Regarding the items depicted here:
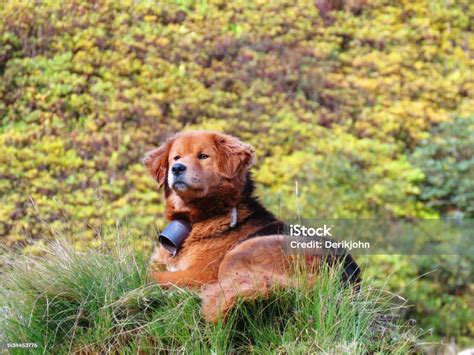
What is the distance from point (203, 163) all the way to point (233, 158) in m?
0.15

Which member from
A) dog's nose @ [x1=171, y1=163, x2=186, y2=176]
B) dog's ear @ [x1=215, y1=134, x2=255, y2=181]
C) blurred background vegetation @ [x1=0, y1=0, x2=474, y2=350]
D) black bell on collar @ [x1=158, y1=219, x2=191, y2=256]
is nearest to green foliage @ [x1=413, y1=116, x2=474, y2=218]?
blurred background vegetation @ [x1=0, y1=0, x2=474, y2=350]

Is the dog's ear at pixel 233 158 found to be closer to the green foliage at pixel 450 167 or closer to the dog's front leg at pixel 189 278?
the dog's front leg at pixel 189 278

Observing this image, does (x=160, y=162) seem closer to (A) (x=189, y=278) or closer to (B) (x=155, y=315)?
(A) (x=189, y=278)

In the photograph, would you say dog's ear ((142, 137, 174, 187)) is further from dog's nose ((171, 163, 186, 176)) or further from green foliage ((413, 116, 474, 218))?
green foliage ((413, 116, 474, 218))

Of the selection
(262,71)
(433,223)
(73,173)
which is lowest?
(433,223)

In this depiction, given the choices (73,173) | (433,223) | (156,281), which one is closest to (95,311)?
(156,281)

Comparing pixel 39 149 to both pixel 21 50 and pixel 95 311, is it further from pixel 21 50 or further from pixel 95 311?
pixel 95 311

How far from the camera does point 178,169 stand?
12.5 ft

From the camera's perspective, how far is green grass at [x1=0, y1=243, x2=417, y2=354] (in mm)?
3520

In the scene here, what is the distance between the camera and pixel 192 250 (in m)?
3.81

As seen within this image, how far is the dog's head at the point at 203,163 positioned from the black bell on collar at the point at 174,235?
0.48 ft

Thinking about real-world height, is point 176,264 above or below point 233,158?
below

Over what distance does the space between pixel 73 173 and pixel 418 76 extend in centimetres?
370

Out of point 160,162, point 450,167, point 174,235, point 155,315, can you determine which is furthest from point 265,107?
point 155,315
